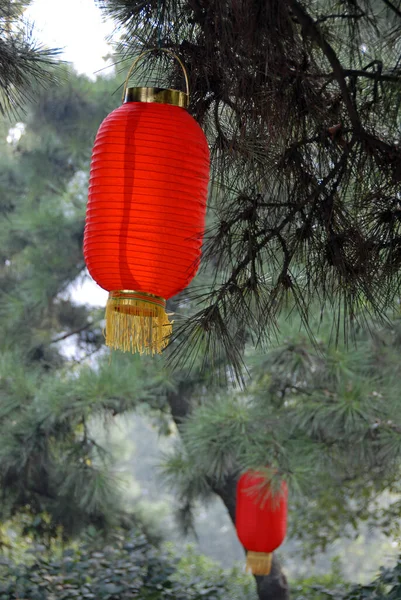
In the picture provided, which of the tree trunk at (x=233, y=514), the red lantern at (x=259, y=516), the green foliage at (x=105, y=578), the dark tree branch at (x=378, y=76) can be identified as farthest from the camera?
the tree trunk at (x=233, y=514)

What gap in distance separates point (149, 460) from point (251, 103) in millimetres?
12175

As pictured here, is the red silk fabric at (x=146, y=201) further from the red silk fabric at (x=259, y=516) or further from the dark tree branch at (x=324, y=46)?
the red silk fabric at (x=259, y=516)

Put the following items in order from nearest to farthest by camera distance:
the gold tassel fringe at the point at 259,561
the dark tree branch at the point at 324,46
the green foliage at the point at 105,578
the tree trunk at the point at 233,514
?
the dark tree branch at the point at 324,46 → the gold tassel fringe at the point at 259,561 → the green foliage at the point at 105,578 → the tree trunk at the point at 233,514

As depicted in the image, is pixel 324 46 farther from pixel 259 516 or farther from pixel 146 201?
Answer: pixel 259 516

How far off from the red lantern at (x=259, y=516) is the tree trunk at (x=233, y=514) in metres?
0.56

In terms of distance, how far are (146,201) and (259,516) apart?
1688 millimetres

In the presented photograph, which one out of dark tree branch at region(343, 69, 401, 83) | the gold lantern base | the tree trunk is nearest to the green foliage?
the tree trunk

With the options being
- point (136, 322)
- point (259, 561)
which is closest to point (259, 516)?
point (259, 561)

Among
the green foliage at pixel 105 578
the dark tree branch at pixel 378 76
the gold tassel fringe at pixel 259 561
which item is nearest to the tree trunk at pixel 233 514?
the green foliage at pixel 105 578

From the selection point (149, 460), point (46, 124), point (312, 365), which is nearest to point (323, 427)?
point (312, 365)

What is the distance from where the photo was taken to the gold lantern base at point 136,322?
105cm

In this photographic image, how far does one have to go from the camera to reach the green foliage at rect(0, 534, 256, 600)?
273 centimetres

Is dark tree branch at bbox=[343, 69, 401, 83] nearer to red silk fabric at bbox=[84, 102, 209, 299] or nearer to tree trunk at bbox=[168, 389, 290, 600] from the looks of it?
red silk fabric at bbox=[84, 102, 209, 299]

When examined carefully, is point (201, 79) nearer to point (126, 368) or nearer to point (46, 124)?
point (126, 368)
